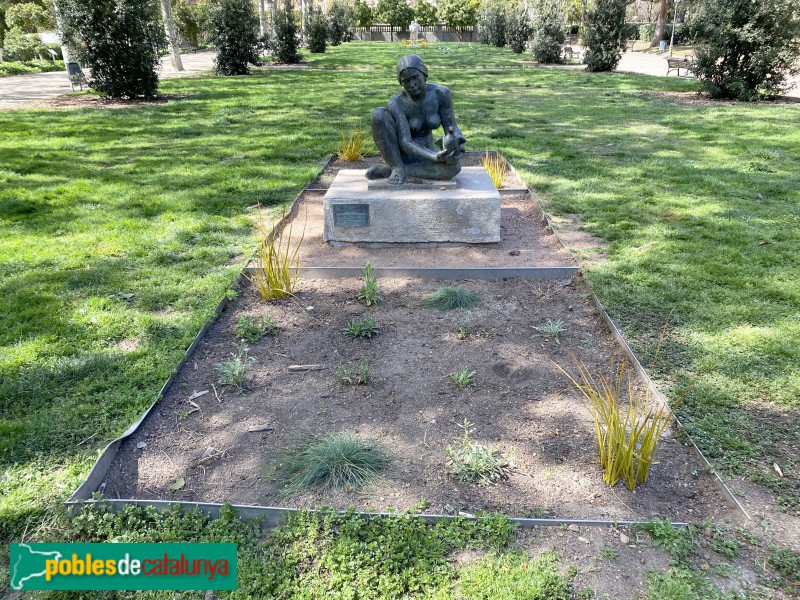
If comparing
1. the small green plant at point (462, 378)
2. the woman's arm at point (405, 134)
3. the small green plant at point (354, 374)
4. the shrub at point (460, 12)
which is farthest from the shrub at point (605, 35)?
the shrub at point (460, 12)

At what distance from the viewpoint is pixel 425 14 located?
172ft

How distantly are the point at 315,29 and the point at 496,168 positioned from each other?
84.8 feet

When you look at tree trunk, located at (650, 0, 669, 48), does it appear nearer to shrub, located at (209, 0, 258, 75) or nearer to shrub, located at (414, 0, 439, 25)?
shrub, located at (414, 0, 439, 25)

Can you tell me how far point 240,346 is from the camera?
3.71 meters

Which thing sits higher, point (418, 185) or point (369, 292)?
point (418, 185)

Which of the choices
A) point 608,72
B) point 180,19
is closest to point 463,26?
point 180,19

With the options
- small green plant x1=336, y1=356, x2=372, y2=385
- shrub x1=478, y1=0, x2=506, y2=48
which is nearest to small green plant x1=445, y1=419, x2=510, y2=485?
small green plant x1=336, y1=356, x2=372, y2=385

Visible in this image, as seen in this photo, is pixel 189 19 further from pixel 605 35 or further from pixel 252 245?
pixel 252 245

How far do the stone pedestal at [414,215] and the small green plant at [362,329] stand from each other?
1.57 m

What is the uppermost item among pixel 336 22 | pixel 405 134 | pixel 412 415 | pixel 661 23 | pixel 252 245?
pixel 336 22

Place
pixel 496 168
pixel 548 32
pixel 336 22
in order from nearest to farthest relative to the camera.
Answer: pixel 496 168
pixel 548 32
pixel 336 22

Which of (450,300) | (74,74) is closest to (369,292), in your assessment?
(450,300)

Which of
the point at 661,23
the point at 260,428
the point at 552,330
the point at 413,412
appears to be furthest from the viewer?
the point at 661,23

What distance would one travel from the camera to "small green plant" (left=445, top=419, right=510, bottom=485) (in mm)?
2592
